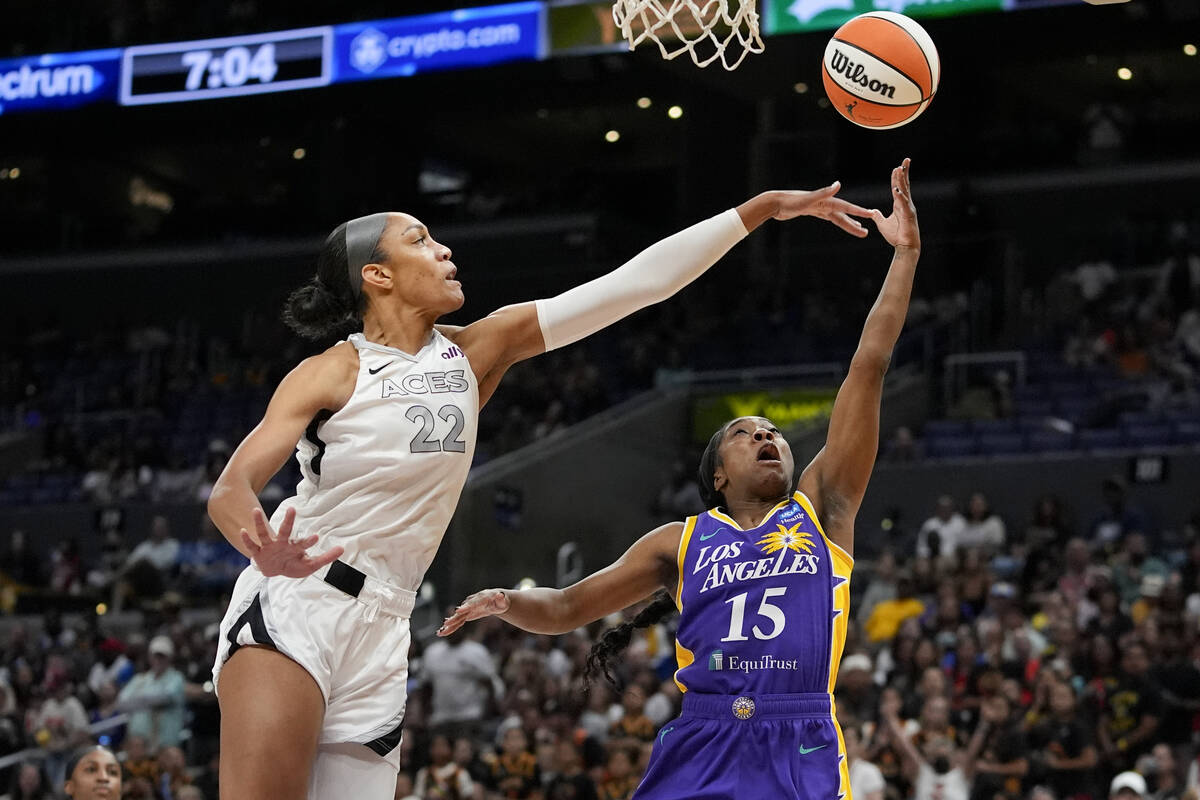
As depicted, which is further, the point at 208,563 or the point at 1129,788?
the point at 208,563

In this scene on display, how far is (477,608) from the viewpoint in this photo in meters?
4.60

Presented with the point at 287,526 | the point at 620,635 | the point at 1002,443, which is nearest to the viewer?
the point at 287,526

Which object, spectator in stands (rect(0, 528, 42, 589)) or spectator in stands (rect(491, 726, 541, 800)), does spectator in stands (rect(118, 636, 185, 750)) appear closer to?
spectator in stands (rect(491, 726, 541, 800))

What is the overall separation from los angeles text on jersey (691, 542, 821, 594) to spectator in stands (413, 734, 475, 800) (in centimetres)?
718

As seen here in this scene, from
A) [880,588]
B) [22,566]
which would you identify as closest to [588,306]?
[880,588]

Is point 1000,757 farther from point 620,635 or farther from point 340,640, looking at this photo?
point 340,640

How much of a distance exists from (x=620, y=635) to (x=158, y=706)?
9.60 m

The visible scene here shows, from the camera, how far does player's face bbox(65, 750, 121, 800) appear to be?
6.26m

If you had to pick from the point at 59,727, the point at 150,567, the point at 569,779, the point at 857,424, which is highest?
the point at 857,424

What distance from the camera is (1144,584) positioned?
41.8 ft

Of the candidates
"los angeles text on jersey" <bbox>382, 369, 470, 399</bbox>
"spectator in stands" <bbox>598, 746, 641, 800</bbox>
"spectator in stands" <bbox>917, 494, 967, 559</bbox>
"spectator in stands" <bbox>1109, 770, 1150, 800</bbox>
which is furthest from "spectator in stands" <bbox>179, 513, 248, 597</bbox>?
"los angeles text on jersey" <bbox>382, 369, 470, 399</bbox>

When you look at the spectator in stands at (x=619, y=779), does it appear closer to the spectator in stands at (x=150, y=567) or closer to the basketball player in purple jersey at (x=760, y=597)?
the basketball player in purple jersey at (x=760, y=597)

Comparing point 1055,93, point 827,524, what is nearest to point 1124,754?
point 827,524

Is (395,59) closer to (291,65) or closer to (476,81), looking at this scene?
(291,65)
